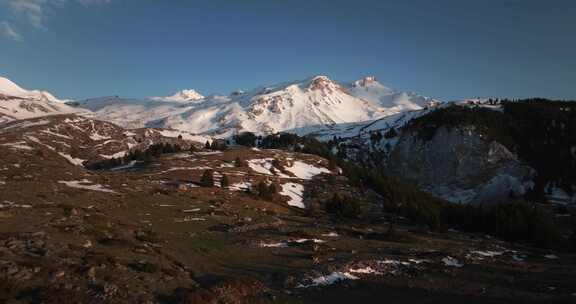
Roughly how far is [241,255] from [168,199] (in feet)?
117

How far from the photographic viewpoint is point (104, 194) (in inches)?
2621

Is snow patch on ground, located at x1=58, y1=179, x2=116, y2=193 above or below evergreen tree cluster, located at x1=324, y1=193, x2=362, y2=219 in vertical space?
above

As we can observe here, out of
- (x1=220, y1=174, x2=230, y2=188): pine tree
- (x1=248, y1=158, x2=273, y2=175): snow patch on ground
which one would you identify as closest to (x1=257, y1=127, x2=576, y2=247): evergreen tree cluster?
(x1=220, y1=174, x2=230, y2=188): pine tree

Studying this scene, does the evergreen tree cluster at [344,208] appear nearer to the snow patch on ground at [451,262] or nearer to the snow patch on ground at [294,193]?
the snow patch on ground at [294,193]

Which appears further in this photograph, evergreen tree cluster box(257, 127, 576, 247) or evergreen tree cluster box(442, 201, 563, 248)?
evergreen tree cluster box(257, 127, 576, 247)

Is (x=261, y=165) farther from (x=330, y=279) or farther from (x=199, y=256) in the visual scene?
(x=330, y=279)

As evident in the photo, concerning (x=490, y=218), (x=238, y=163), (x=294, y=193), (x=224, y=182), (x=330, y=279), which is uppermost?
(x=238, y=163)

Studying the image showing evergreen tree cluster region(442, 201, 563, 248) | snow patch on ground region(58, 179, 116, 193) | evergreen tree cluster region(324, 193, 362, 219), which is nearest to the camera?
snow patch on ground region(58, 179, 116, 193)

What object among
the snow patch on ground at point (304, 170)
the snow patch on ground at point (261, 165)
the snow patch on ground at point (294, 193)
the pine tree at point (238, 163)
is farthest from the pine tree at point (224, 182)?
the snow patch on ground at point (304, 170)

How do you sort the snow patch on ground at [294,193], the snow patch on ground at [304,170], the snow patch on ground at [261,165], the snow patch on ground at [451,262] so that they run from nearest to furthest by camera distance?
the snow patch on ground at [451,262] → the snow patch on ground at [294,193] → the snow patch on ground at [261,165] → the snow patch on ground at [304,170]

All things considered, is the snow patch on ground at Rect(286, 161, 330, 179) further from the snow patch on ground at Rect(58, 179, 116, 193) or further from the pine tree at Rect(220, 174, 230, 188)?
the snow patch on ground at Rect(58, 179, 116, 193)

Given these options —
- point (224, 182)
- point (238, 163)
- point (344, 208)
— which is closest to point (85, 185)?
point (224, 182)

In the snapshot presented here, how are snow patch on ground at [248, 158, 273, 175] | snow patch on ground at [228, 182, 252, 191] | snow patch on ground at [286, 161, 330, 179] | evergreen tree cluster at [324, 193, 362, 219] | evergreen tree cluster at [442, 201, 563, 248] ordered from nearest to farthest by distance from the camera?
evergreen tree cluster at [442, 201, 563, 248]
evergreen tree cluster at [324, 193, 362, 219]
snow patch on ground at [228, 182, 252, 191]
snow patch on ground at [248, 158, 273, 175]
snow patch on ground at [286, 161, 330, 179]

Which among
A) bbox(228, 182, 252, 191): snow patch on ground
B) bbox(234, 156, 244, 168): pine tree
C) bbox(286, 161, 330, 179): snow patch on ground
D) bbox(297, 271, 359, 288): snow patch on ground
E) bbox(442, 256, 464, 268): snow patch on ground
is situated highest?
bbox(234, 156, 244, 168): pine tree
